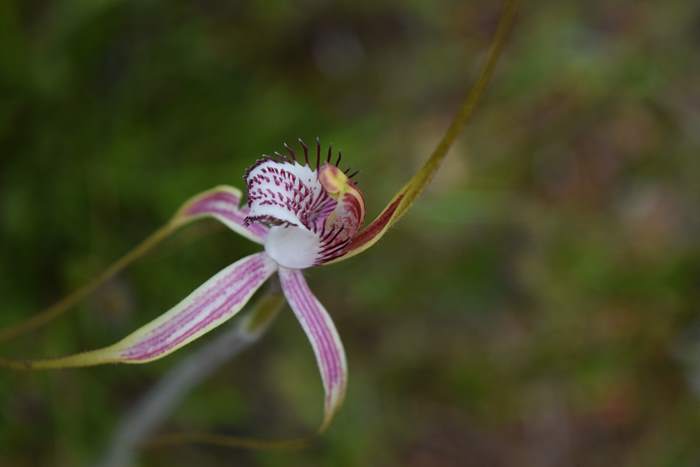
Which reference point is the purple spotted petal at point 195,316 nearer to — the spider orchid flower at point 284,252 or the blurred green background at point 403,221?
the spider orchid flower at point 284,252

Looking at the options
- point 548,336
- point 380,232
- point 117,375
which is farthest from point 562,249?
point 380,232

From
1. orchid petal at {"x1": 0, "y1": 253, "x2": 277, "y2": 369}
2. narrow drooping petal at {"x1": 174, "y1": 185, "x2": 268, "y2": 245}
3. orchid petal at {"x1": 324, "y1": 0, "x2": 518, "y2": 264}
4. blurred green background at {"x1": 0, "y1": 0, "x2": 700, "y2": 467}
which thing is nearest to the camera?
orchid petal at {"x1": 324, "y1": 0, "x2": 518, "y2": 264}

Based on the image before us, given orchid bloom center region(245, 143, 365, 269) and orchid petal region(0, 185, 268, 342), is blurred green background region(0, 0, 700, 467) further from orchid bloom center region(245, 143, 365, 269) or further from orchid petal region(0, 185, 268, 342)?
orchid bloom center region(245, 143, 365, 269)

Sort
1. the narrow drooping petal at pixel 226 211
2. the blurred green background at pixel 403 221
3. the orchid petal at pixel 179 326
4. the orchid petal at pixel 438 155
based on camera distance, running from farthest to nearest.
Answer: the blurred green background at pixel 403 221, the narrow drooping petal at pixel 226 211, the orchid petal at pixel 179 326, the orchid petal at pixel 438 155

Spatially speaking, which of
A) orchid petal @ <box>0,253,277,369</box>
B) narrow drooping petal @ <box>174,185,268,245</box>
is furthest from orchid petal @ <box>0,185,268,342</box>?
orchid petal @ <box>0,253,277,369</box>

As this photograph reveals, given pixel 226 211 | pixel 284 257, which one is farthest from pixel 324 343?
pixel 226 211

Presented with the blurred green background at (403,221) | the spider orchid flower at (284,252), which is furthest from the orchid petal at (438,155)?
the blurred green background at (403,221)

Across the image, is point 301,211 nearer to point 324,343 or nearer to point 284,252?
point 284,252
